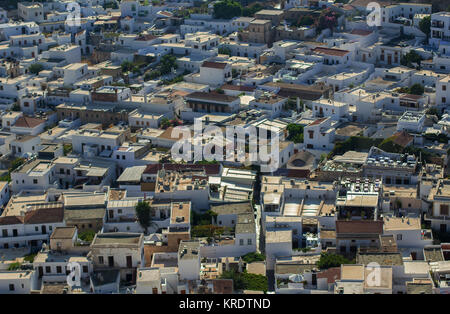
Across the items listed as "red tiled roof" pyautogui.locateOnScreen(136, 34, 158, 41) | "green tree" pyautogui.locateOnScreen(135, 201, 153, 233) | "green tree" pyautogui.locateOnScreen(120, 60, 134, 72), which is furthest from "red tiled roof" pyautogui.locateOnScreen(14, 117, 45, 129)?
"green tree" pyautogui.locateOnScreen(135, 201, 153, 233)

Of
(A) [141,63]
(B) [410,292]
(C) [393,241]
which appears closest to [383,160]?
(C) [393,241]

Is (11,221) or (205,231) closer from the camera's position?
(205,231)

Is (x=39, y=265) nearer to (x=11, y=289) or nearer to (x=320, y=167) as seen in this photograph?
(x=11, y=289)

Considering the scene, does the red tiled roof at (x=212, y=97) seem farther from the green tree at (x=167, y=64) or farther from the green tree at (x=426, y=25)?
the green tree at (x=426, y=25)

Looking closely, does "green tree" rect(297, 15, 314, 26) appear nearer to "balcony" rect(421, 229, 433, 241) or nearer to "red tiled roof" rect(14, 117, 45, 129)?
"red tiled roof" rect(14, 117, 45, 129)

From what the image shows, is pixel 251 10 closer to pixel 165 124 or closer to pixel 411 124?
pixel 165 124

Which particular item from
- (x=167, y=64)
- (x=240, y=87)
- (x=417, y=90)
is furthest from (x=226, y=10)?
(x=417, y=90)
